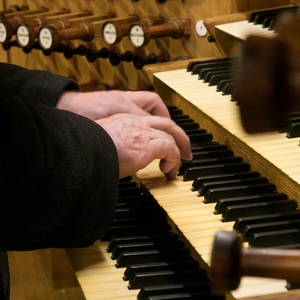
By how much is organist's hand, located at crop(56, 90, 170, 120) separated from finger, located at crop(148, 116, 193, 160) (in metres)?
0.15

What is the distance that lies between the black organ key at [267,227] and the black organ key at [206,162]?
13.1 inches

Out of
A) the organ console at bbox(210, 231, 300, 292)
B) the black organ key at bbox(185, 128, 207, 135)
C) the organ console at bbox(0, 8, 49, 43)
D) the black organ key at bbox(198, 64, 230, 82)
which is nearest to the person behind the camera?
the organ console at bbox(210, 231, 300, 292)

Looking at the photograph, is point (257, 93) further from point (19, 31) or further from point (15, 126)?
point (19, 31)

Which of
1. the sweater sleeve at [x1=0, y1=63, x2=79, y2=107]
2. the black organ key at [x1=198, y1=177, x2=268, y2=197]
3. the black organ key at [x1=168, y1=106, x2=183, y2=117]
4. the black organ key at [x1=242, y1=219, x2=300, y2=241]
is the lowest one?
the black organ key at [x1=168, y1=106, x2=183, y2=117]

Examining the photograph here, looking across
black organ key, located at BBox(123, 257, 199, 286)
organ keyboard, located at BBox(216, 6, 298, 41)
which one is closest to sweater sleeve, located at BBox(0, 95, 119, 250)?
black organ key, located at BBox(123, 257, 199, 286)

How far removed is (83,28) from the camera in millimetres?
2662

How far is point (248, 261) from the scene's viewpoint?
337 millimetres

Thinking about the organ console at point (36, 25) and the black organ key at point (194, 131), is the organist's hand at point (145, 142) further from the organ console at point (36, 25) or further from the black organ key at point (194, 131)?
the organ console at point (36, 25)

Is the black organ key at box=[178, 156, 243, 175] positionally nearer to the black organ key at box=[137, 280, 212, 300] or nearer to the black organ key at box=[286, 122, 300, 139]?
the black organ key at box=[286, 122, 300, 139]

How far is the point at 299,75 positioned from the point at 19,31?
102 inches

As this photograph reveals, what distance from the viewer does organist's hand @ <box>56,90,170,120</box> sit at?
161cm

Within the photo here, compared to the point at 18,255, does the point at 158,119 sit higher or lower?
higher

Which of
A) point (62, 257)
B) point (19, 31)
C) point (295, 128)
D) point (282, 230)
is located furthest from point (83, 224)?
point (19, 31)

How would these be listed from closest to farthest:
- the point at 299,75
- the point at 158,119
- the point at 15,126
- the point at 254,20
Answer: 1. the point at 299,75
2. the point at 15,126
3. the point at 158,119
4. the point at 254,20
